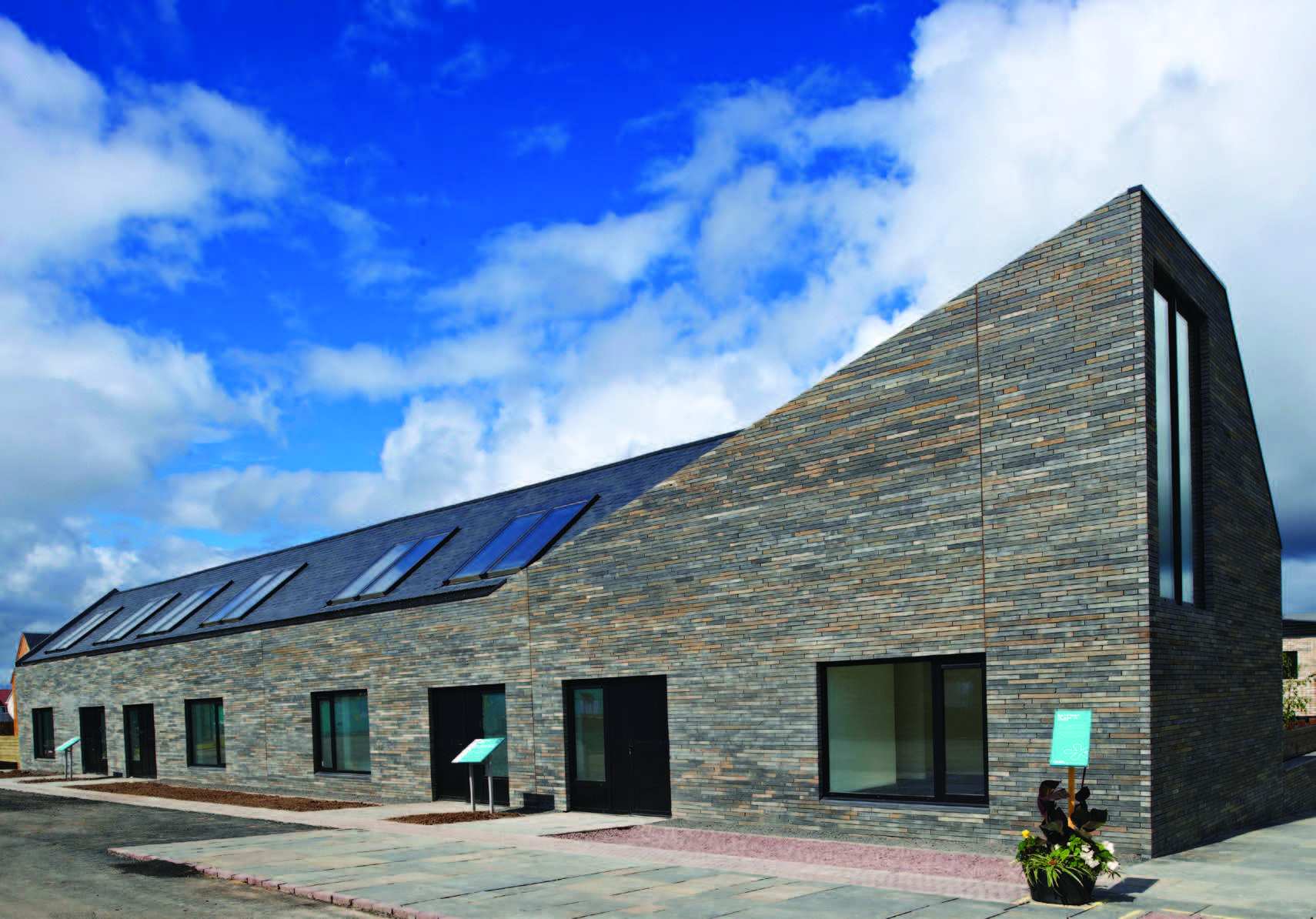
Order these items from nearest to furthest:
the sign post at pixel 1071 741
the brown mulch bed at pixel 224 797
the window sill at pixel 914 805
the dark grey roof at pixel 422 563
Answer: the sign post at pixel 1071 741, the window sill at pixel 914 805, the dark grey roof at pixel 422 563, the brown mulch bed at pixel 224 797

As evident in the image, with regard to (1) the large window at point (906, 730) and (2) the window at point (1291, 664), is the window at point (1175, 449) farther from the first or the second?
(2) the window at point (1291, 664)

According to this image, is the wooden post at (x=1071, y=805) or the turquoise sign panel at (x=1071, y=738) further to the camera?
the turquoise sign panel at (x=1071, y=738)

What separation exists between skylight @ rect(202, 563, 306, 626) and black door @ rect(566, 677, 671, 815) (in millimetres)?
15314

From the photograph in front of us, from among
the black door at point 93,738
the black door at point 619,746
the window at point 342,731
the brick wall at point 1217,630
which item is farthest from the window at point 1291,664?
the black door at point 93,738

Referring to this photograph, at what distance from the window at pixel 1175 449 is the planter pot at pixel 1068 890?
4128 mm

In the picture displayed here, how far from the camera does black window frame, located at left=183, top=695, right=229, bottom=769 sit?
29.9 meters

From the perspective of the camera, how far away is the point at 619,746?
18484 mm

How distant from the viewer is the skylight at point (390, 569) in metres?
25.7

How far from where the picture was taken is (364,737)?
81.1 ft

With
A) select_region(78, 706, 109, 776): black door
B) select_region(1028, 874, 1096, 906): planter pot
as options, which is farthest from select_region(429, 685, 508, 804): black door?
select_region(78, 706, 109, 776): black door

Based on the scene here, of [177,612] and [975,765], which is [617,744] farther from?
[177,612]

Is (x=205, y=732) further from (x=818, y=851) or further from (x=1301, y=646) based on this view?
(x=1301, y=646)

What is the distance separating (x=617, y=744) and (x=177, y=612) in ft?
74.9

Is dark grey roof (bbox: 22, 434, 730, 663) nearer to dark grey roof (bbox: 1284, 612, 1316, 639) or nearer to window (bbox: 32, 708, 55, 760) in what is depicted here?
window (bbox: 32, 708, 55, 760)
